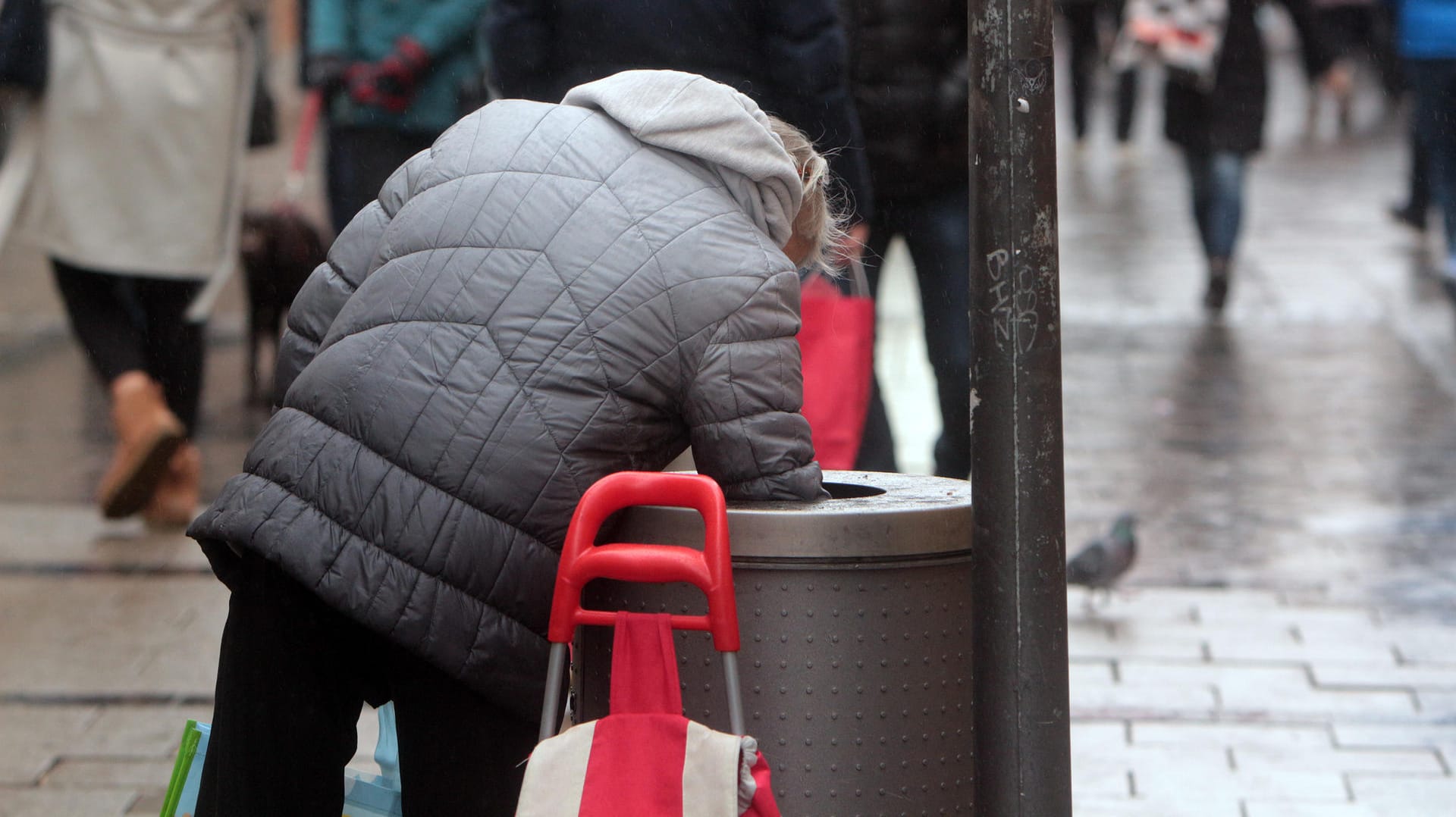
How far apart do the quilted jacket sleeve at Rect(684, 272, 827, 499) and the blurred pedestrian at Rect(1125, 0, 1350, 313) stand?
24.9 ft

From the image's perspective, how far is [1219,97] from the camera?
395 inches

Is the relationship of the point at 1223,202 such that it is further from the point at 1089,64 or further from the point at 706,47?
the point at 1089,64

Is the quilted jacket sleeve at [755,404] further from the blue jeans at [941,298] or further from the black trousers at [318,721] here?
the blue jeans at [941,298]

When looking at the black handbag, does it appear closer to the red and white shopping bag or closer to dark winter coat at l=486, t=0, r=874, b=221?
dark winter coat at l=486, t=0, r=874, b=221

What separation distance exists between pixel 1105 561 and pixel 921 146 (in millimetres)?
1240

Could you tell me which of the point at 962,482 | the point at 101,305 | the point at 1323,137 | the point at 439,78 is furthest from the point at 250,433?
the point at 1323,137

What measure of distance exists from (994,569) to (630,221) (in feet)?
2.33

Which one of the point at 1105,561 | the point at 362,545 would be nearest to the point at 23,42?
the point at 1105,561

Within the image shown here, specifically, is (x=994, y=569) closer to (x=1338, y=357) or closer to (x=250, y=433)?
(x=250, y=433)

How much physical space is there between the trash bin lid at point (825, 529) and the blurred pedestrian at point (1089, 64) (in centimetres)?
1458

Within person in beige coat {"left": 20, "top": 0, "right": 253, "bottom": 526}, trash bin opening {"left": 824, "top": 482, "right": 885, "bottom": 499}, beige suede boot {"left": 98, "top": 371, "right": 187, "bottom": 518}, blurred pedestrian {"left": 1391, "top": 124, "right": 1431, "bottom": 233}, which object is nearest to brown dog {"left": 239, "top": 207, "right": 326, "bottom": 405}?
person in beige coat {"left": 20, "top": 0, "right": 253, "bottom": 526}

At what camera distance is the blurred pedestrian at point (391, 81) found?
623cm

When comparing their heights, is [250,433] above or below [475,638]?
below

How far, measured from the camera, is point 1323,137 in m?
19.4
